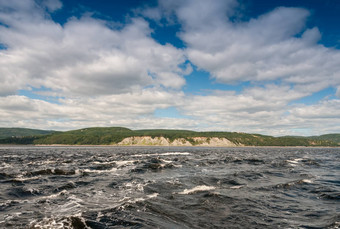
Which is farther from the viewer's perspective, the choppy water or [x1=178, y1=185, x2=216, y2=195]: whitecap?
[x1=178, y1=185, x2=216, y2=195]: whitecap

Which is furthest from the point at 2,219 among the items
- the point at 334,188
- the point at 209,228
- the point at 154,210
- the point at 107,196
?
the point at 334,188

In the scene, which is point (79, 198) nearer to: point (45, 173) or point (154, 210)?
point (154, 210)

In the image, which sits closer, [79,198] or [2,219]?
[2,219]

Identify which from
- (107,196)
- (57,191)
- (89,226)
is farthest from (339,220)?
(57,191)

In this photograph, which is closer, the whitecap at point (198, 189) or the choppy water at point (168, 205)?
the choppy water at point (168, 205)

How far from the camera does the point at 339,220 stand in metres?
12.4

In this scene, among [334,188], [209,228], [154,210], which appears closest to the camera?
[209,228]

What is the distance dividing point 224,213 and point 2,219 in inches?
533

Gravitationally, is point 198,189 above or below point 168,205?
below

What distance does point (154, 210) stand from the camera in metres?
14.2

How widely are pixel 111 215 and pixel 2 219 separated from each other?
6.21 m

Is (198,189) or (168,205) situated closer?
(168,205)

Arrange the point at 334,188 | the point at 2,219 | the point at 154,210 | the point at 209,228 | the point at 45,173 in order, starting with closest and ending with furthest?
the point at 209,228 → the point at 2,219 → the point at 154,210 → the point at 334,188 → the point at 45,173

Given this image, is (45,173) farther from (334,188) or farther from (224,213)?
(334,188)
